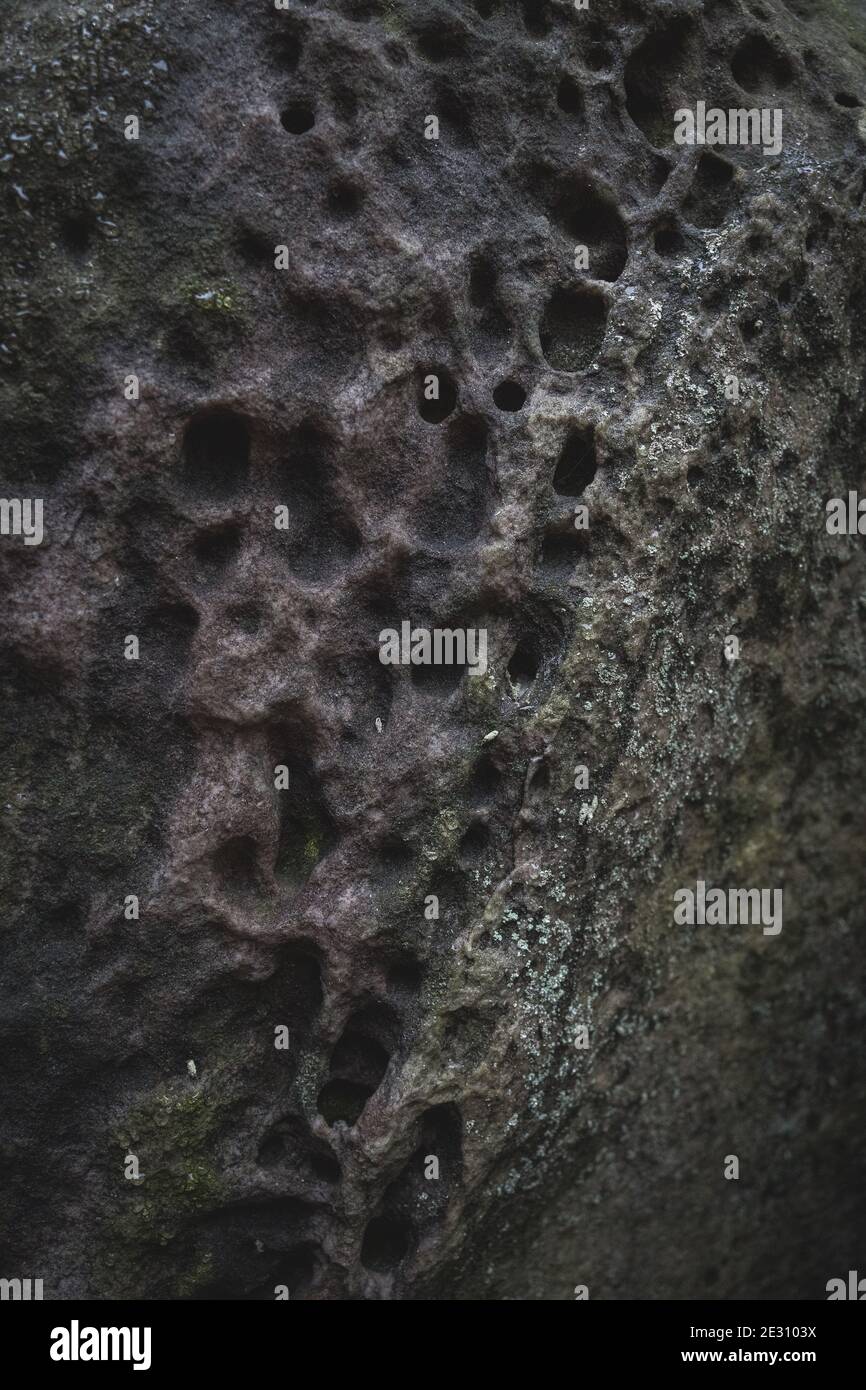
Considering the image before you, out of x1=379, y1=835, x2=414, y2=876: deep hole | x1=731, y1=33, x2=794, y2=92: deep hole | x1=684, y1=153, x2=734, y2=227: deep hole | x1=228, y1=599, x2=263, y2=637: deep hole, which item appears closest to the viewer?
x1=228, y1=599, x2=263, y2=637: deep hole

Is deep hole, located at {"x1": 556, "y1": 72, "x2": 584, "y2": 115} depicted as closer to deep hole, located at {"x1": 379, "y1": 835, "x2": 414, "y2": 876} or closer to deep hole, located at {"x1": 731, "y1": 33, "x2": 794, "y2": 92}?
deep hole, located at {"x1": 731, "y1": 33, "x2": 794, "y2": 92}

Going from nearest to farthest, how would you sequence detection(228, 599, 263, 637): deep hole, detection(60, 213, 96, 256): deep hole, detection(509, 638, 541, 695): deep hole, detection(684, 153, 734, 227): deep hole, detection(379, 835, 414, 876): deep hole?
detection(60, 213, 96, 256): deep hole < detection(228, 599, 263, 637): deep hole < detection(379, 835, 414, 876): deep hole < detection(509, 638, 541, 695): deep hole < detection(684, 153, 734, 227): deep hole

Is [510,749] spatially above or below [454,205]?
below

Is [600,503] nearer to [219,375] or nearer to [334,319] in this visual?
[334,319]

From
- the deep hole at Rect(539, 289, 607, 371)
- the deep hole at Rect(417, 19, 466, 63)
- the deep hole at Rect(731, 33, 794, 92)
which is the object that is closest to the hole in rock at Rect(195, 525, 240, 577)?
the deep hole at Rect(539, 289, 607, 371)

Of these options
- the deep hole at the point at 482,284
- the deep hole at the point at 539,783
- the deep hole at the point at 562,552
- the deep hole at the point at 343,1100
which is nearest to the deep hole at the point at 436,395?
the deep hole at the point at 482,284

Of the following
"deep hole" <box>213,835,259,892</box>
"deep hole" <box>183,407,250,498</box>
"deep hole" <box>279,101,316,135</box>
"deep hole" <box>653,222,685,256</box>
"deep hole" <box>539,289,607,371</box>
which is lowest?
"deep hole" <box>213,835,259,892</box>

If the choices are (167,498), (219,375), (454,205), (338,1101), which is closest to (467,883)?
(338,1101)
